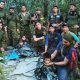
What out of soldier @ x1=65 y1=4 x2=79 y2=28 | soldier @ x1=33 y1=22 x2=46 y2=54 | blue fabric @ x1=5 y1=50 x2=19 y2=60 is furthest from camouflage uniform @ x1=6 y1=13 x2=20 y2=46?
soldier @ x1=65 y1=4 x2=79 y2=28

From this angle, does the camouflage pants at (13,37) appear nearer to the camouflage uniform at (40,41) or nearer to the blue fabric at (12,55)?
the blue fabric at (12,55)

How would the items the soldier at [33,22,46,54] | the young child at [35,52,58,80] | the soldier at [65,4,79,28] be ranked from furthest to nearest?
the soldier at [65,4,79,28] → the soldier at [33,22,46,54] → the young child at [35,52,58,80]

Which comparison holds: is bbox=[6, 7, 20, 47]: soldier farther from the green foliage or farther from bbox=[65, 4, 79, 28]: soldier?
bbox=[65, 4, 79, 28]: soldier

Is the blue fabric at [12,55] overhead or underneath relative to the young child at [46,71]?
underneath

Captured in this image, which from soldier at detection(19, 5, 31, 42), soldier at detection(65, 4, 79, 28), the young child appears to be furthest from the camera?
soldier at detection(19, 5, 31, 42)

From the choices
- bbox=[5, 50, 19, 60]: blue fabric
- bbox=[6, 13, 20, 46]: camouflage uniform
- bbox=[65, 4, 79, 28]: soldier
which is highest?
bbox=[65, 4, 79, 28]: soldier

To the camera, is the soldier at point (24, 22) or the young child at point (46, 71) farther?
the soldier at point (24, 22)

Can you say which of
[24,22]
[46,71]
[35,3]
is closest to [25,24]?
[24,22]

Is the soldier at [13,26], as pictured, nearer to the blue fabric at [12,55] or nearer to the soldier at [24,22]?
the soldier at [24,22]

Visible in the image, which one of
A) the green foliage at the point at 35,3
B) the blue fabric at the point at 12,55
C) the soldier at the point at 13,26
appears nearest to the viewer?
the blue fabric at the point at 12,55

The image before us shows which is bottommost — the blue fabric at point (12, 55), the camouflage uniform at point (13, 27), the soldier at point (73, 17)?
the blue fabric at point (12, 55)

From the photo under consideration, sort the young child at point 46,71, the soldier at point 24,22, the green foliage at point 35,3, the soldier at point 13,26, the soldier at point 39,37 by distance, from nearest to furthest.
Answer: the young child at point 46,71, the soldier at point 39,37, the soldier at point 24,22, the soldier at point 13,26, the green foliage at point 35,3

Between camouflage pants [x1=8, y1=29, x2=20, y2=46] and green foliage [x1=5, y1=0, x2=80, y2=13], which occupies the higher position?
green foliage [x1=5, y1=0, x2=80, y2=13]

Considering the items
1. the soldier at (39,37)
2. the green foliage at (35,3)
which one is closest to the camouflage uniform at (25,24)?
the soldier at (39,37)
